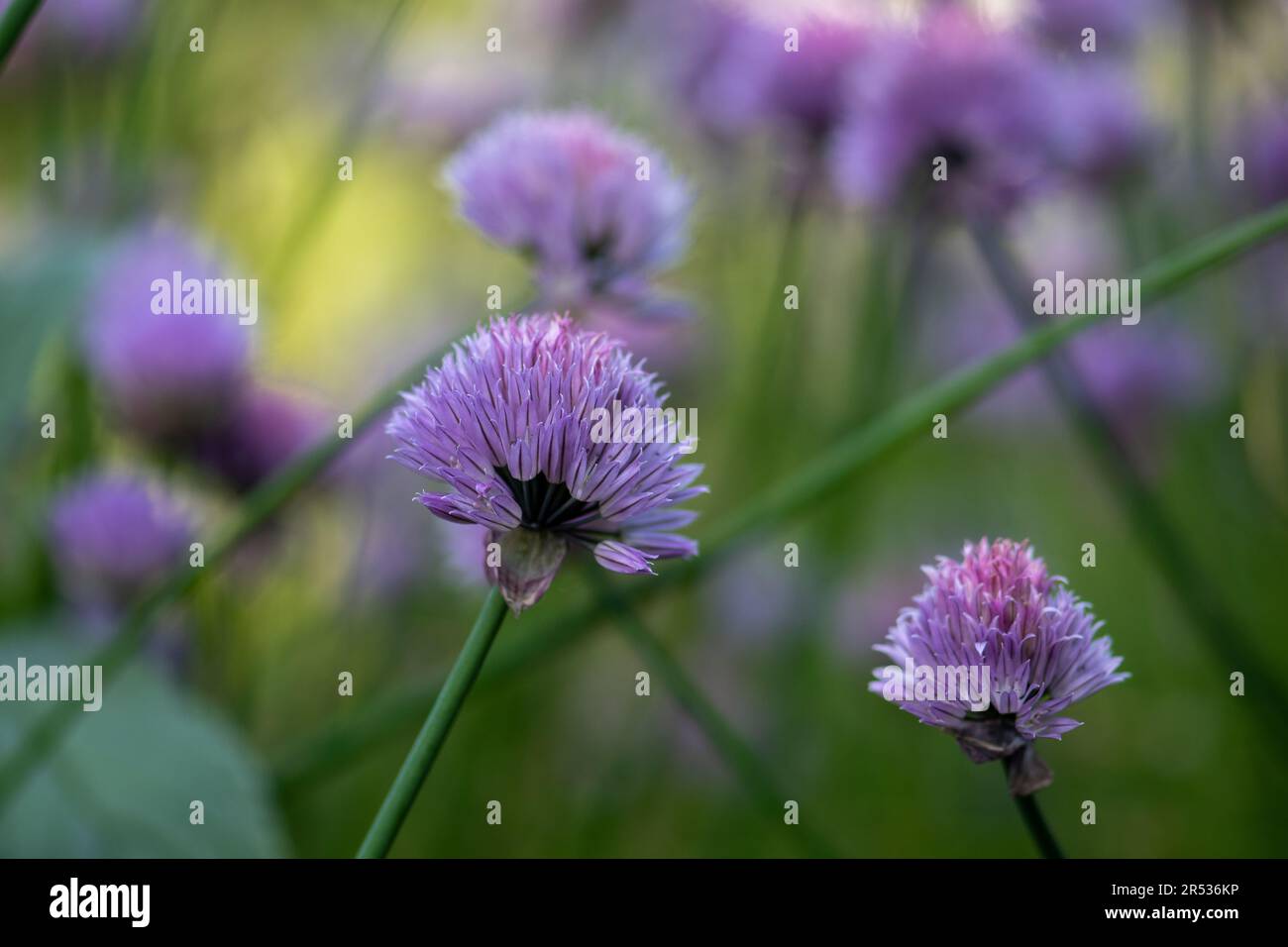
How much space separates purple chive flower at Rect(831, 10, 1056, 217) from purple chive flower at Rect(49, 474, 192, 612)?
0.39 meters

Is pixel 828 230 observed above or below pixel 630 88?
below

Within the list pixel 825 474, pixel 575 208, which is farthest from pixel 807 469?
pixel 575 208

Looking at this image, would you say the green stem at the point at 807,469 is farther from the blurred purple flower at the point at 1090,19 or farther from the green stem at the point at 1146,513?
the blurred purple flower at the point at 1090,19

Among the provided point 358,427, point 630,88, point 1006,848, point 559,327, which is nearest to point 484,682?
point 358,427

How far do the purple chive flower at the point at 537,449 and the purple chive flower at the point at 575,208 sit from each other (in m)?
0.16

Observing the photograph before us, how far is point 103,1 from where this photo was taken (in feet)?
2.85

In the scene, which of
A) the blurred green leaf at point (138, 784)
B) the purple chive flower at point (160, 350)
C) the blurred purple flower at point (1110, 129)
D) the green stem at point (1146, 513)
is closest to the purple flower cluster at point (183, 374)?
the purple chive flower at point (160, 350)

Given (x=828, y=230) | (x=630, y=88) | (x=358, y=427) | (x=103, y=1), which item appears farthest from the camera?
(x=630, y=88)

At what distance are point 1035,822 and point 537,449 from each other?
0.14m

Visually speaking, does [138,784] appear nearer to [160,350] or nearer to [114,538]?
[114,538]

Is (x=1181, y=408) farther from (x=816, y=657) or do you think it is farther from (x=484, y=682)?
(x=484, y=682)

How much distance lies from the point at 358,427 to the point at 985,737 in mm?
245

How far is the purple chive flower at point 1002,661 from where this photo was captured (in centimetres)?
29

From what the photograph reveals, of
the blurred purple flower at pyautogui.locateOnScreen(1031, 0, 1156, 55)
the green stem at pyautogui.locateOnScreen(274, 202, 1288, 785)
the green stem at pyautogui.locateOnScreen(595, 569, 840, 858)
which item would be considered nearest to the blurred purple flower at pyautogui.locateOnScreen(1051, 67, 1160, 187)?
the blurred purple flower at pyautogui.locateOnScreen(1031, 0, 1156, 55)
